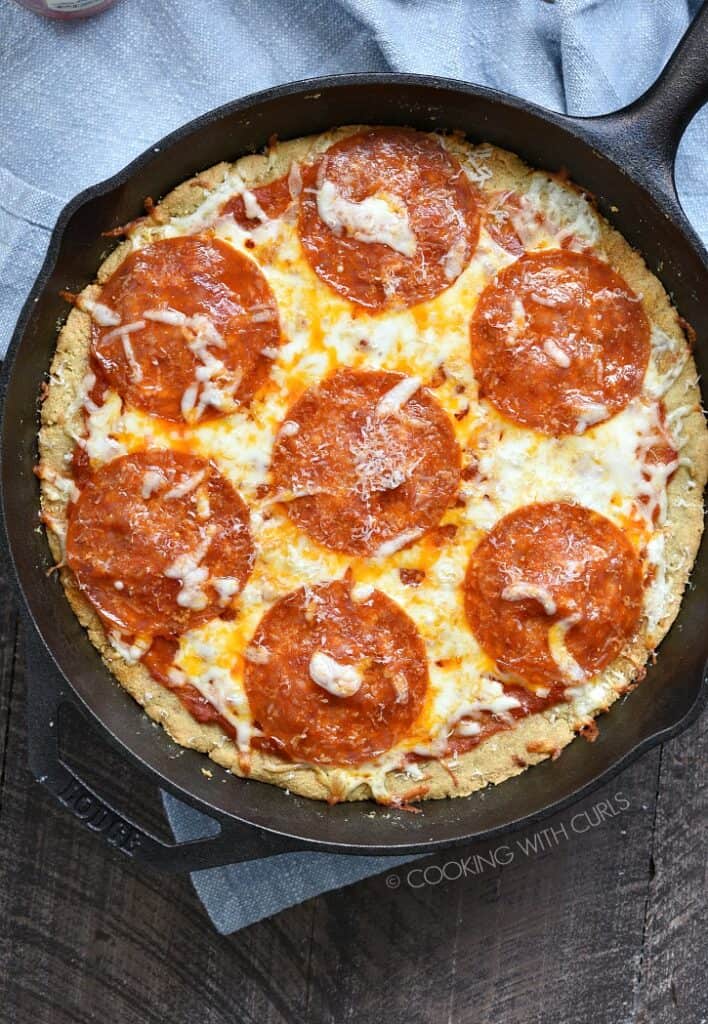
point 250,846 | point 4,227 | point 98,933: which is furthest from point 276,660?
point 4,227

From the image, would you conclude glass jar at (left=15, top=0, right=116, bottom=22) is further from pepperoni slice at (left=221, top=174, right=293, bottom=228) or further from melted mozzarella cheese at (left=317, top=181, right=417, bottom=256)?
melted mozzarella cheese at (left=317, top=181, right=417, bottom=256)

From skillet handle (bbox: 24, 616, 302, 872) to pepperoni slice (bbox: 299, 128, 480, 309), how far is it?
1.52 m

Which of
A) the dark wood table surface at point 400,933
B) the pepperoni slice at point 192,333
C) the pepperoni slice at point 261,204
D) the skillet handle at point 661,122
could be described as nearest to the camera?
the skillet handle at point 661,122

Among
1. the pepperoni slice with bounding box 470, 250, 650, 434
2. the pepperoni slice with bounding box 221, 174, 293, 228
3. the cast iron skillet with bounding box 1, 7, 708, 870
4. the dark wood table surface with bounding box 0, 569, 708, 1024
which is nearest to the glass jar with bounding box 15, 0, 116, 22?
the cast iron skillet with bounding box 1, 7, 708, 870

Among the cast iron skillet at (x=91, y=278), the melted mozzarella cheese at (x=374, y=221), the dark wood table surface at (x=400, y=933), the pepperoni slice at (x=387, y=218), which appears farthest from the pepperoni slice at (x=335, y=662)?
the melted mozzarella cheese at (x=374, y=221)

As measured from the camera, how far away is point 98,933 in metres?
3.83

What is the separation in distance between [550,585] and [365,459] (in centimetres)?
72

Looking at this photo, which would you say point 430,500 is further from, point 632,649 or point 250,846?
point 250,846

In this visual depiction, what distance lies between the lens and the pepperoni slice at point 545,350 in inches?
130

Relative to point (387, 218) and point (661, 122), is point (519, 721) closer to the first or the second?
point (387, 218)

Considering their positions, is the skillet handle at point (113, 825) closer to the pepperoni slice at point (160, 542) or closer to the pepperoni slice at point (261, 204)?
the pepperoni slice at point (160, 542)

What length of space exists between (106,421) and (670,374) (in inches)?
73.4

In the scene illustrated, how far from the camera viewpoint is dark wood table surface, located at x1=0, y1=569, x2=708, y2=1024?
150 inches

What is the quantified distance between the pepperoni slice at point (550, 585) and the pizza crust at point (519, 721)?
21 cm
